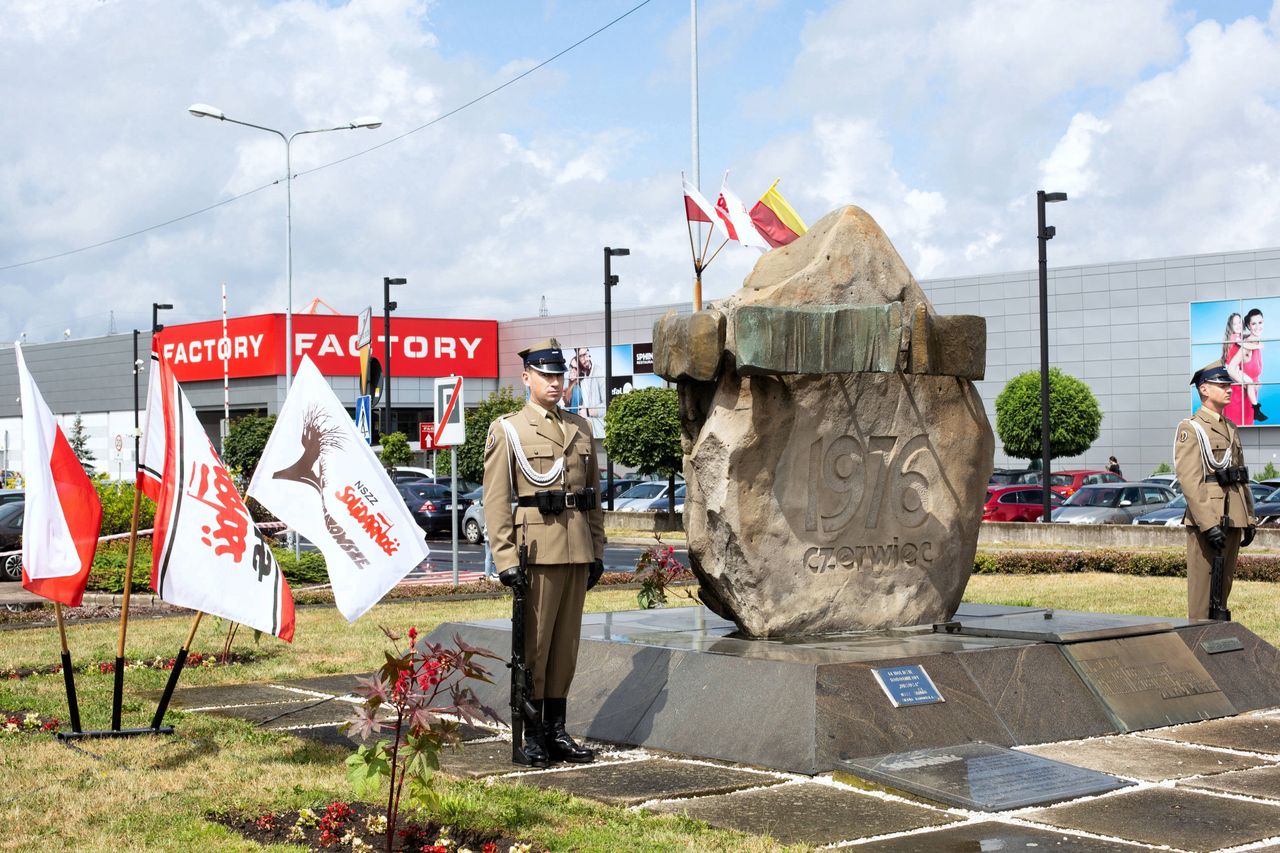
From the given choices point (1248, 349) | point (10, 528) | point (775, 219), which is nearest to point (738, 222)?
point (775, 219)

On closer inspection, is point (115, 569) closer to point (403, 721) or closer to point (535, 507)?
point (535, 507)

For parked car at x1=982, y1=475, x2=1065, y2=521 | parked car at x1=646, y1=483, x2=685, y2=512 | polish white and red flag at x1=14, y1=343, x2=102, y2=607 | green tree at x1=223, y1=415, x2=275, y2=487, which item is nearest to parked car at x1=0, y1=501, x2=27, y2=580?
polish white and red flag at x1=14, y1=343, x2=102, y2=607

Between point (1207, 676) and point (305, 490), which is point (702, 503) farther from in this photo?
point (1207, 676)

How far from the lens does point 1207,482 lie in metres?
10.3

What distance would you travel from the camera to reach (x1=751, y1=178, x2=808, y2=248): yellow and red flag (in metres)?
Result: 15.0

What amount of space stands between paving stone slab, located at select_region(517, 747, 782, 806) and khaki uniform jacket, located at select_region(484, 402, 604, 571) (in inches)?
40.7

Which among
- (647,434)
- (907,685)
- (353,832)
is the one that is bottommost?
(353,832)

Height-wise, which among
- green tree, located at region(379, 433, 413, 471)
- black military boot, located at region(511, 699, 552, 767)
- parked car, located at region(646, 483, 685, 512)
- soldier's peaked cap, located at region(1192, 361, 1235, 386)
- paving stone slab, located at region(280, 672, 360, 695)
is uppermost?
soldier's peaked cap, located at region(1192, 361, 1235, 386)

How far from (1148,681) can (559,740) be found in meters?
3.62

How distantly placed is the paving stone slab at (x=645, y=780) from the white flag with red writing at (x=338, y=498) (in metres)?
1.39

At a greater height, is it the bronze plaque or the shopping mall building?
the shopping mall building

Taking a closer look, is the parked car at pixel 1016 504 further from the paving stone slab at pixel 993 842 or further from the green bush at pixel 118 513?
the paving stone slab at pixel 993 842

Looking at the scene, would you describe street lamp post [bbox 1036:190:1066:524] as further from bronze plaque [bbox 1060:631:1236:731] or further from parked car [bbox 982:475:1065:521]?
bronze plaque [bbox 1060:631:1236:731]

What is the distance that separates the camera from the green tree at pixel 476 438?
4169cm
